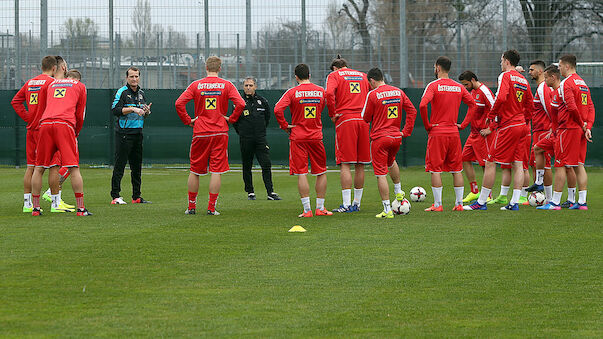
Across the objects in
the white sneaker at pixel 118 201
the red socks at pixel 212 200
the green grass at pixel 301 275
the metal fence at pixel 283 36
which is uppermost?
the metal fence at pixel 283 36

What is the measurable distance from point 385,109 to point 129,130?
14.8ft

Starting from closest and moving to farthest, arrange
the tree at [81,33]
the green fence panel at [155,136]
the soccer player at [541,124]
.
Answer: the soccer player at [541,124] → the green fence panel at [155,136] → the tree at [81,33]

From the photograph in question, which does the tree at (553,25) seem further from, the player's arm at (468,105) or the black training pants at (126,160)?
the black training pants at (126,160)

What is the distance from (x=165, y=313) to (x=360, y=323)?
1257 millimetres

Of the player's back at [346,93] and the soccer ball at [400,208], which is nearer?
the soccer ball at [400,208]

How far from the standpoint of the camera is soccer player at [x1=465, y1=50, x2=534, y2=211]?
12172mm

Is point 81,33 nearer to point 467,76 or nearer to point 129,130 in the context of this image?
point 129,130

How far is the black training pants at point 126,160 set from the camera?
13.8 meters

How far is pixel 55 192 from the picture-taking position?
12.0m

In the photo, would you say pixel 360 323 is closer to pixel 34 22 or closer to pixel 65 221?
pixel 65 221

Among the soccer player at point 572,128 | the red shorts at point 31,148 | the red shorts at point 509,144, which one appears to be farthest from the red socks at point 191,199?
the soccer player at point 572,128

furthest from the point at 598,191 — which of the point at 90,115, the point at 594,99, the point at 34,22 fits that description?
the point at 34,22

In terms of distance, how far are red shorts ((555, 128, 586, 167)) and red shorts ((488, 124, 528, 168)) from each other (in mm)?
508

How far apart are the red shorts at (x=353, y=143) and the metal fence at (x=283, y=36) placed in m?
10.7
